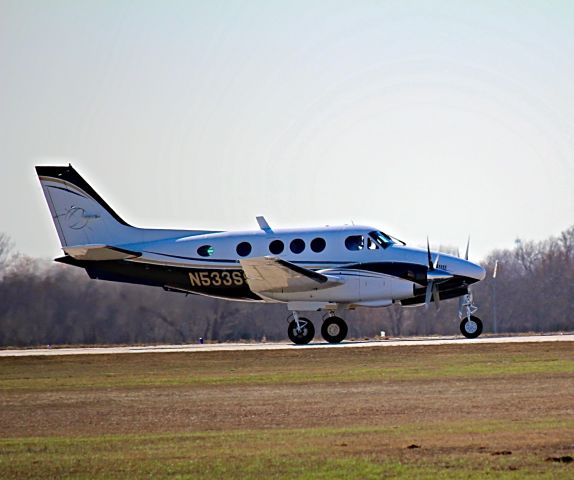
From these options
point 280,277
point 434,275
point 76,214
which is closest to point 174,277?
point 76,214

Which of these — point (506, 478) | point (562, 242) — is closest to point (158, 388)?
point (506, 478)

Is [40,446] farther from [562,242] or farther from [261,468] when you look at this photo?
[562,242]

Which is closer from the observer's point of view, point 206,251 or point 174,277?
point 206,251

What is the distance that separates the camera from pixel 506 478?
14094 millimetres

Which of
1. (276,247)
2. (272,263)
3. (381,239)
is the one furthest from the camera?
(276,247)

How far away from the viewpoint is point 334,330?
41.6 metres

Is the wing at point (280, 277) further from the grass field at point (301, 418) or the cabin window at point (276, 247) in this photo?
the grass field at point (301, 418)

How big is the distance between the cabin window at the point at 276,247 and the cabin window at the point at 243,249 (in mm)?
812

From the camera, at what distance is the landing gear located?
135 feet

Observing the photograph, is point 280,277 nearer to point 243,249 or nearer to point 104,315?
point 243,249

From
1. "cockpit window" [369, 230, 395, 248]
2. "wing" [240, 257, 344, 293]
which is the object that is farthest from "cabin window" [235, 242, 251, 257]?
"cockpit window" [369, 230, 395, 248]

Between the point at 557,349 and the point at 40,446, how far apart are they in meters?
19.8

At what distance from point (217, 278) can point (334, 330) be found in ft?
15.1

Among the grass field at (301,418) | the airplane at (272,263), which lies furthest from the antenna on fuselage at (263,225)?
the grass field at (301,418)
